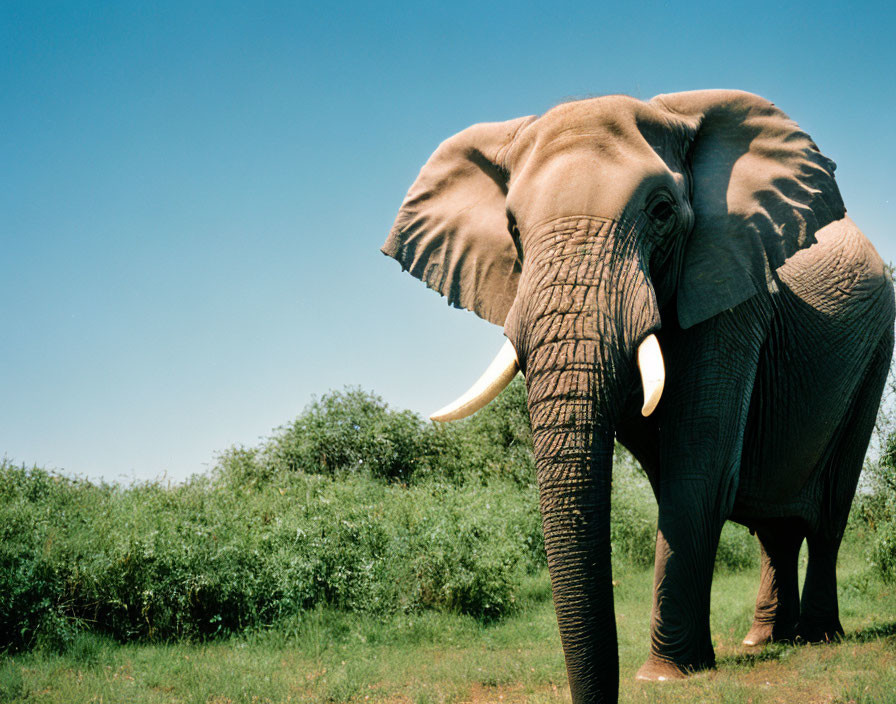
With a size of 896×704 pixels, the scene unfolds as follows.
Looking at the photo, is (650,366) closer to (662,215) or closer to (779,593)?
(662,215)

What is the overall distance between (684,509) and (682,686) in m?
1.24

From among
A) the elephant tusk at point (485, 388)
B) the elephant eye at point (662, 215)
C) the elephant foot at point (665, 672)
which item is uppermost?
the elephant eye at point (662, 215)

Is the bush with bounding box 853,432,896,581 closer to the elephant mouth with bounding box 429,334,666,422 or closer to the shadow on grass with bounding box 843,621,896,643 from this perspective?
the shadow on grass with bounding box 843,621,896,643

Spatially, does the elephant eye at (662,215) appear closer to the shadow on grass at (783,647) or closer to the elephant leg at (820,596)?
the shadow on grass at (783,647)

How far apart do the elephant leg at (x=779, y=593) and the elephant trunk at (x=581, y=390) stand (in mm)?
5462

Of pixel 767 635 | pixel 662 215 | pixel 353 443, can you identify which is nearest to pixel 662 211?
pixel 662 215

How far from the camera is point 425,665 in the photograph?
817 cm

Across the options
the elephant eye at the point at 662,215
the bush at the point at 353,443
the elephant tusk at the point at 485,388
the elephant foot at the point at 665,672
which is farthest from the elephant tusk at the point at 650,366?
the bush at the point at 353,443

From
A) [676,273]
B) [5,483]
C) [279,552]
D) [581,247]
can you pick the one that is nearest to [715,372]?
[676,273]

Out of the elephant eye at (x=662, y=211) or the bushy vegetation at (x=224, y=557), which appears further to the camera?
the bushy vegetation at (x=224, y=557)

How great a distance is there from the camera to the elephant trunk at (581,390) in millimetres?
4199

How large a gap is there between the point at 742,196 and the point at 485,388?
8.45 ft

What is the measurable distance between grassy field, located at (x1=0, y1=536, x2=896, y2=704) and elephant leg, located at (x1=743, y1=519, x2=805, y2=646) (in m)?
0.42

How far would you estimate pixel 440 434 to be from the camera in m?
26.6
